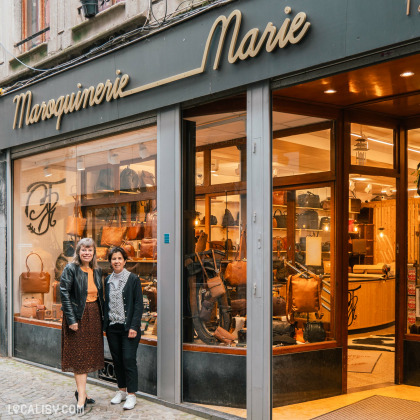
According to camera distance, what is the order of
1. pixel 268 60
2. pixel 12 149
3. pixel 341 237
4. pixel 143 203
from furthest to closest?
1. pixel 12 149
2. pixel 143 203
3. pixel 341 237
4. pixel 268 60

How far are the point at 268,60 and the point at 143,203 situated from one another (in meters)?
2.71

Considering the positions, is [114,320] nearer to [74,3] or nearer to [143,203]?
[143,203]

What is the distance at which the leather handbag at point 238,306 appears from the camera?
258 inches

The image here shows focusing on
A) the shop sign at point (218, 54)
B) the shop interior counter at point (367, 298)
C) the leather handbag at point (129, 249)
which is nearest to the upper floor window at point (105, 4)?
the shop sign at point (218, 54)

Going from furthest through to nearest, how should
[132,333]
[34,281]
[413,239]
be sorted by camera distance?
[34,281] < [413,239] < [132,333]

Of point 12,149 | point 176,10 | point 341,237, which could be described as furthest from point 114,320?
point 12,149

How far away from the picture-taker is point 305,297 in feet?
24.0

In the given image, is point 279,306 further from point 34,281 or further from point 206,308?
point 34,281

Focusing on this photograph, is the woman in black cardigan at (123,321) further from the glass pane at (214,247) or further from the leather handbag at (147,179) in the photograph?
the leather handbag at (147,179)

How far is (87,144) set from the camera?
28.4 feet

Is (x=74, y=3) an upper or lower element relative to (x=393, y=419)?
upper

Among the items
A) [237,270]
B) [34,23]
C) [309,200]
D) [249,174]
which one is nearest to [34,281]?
[34,23]

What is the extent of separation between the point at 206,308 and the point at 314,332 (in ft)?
4.17

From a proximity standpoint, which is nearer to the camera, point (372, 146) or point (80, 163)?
point (372, 146)
